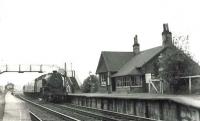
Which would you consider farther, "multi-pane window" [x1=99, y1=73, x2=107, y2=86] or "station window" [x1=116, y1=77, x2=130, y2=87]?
"multi-pane window" [x1=99, y1=73, x2=107, y2=86]

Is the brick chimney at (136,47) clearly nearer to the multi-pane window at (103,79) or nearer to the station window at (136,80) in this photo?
the multi-pane window at (103,79)

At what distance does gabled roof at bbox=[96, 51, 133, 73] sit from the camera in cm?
4412

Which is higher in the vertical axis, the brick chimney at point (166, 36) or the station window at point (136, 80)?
the brick chimney at point (166, 36)

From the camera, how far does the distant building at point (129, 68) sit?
37250 mm

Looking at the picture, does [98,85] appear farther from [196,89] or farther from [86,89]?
[196,89]

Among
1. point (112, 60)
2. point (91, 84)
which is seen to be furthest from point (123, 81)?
point (91, 84)

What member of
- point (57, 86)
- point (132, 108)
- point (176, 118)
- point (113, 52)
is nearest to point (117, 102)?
point (132, 108)

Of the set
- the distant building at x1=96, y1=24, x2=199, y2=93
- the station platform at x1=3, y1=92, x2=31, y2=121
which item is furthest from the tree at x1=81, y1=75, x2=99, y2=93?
the station platform at x1=3, y1=92, x2=31, y2=121

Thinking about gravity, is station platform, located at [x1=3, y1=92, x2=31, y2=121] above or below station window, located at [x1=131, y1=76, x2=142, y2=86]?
below

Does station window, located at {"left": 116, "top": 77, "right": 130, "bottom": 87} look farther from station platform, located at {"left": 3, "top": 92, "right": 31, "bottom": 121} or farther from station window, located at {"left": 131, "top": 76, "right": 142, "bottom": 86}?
station platform, located at {"left": 3, "top": 92, "right": 31, "bottom": 121}

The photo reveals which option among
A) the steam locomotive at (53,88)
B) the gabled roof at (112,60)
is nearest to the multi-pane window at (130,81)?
the gabled roof at (112,60)

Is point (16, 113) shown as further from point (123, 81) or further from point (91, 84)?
point (91, 84)

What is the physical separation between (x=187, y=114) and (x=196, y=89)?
765cm

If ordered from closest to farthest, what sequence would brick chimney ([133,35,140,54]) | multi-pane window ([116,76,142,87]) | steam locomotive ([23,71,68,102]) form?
steam locomotive ([23,71,68,102]) < multi-pane window ([116,76,142,87]) < brick chimney ([133,35,140,54])
